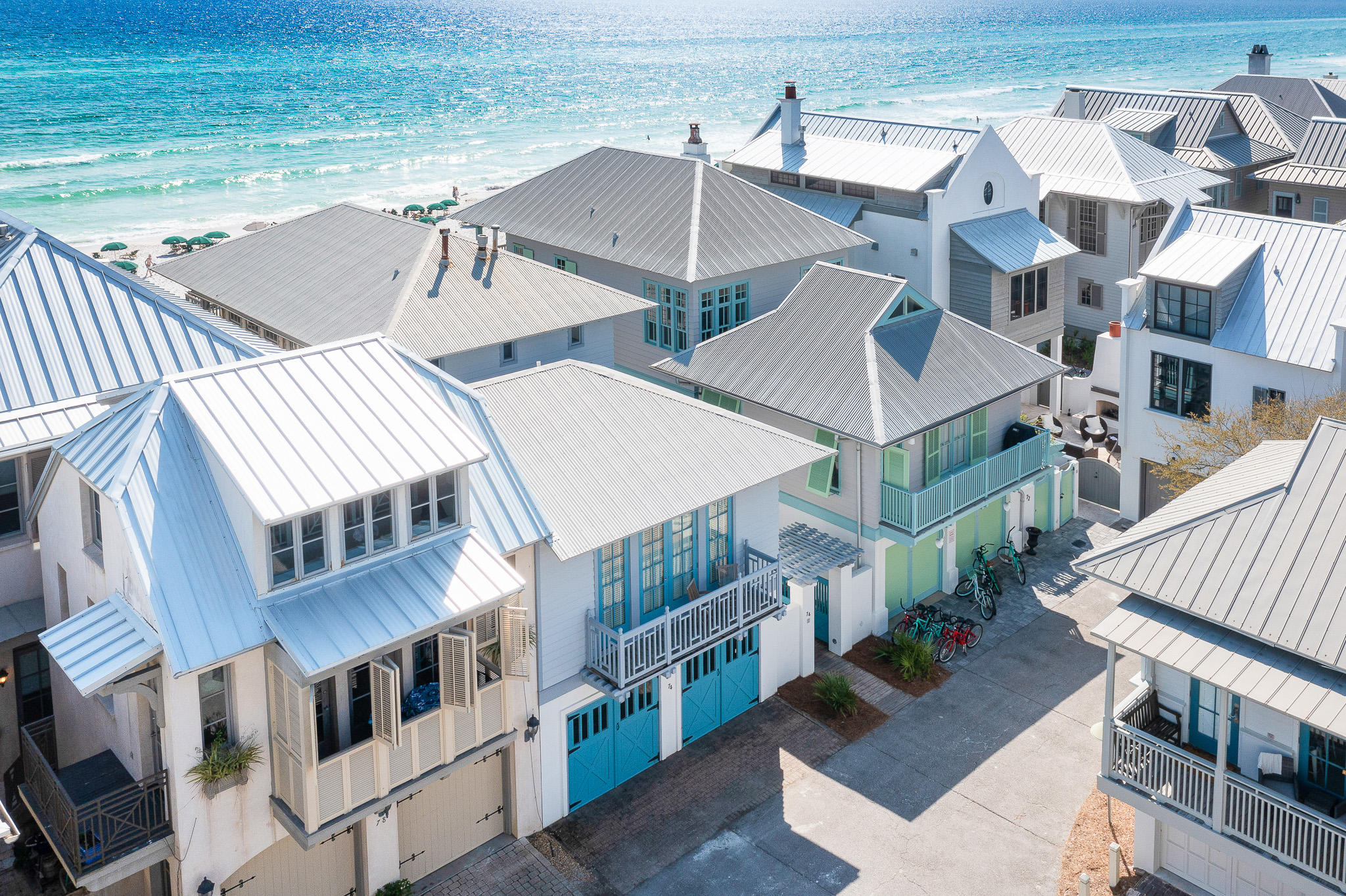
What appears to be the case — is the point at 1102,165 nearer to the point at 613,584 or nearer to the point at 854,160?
the point at 854,160

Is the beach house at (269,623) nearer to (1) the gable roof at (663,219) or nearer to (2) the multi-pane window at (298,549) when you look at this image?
(2) the multi-pane window at (298,549)

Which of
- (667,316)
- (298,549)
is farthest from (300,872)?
(667,316)

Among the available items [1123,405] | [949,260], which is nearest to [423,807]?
[1123,405]

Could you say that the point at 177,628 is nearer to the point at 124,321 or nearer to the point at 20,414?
the point at 20,414

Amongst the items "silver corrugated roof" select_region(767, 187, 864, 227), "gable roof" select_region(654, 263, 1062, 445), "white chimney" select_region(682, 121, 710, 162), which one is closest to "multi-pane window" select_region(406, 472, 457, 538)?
"gable roof" select_region(654, 263, 1062, 445)

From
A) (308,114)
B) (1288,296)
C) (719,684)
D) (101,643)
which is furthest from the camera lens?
(308,114)

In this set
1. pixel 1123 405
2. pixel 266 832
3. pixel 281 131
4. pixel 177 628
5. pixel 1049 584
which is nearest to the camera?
pixel 177 628

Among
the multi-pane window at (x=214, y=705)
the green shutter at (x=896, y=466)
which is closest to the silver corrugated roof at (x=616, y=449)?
the green shutter at (x=896, y=466)
